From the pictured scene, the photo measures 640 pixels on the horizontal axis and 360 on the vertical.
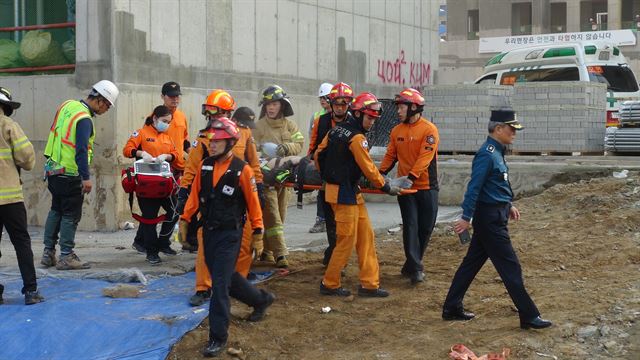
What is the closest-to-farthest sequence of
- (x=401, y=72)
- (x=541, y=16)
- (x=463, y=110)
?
1. (x=463, y=110)
2. (x=401, y=72)
3. (x=541, y=16)

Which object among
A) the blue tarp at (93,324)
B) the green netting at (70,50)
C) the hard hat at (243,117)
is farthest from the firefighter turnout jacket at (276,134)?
the green netting at (70,50)

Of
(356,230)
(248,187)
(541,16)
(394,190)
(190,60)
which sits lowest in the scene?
(356,230)

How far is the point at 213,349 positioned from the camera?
6.43 m

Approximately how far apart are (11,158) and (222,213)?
2.16 m

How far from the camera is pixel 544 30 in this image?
5481cm

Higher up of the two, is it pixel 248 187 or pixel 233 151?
pixel 233 151

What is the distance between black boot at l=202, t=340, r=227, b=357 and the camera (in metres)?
6.43

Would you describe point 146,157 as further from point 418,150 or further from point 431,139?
point 431,139

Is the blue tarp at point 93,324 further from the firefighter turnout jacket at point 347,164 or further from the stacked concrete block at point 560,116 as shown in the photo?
the stacked concrete block at point 560,116

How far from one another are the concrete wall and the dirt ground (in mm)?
5307

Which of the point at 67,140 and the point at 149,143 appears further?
the point at 149,143

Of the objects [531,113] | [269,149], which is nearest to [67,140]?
[269,149]

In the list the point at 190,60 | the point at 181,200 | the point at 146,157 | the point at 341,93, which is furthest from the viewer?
the point at 190,60

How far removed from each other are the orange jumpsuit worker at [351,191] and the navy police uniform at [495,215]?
1153mm
